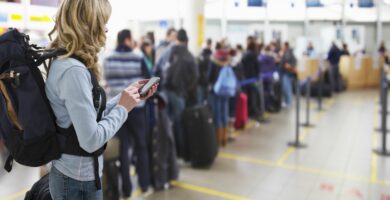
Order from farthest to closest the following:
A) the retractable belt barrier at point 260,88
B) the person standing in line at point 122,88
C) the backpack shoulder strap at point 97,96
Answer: the retractable belt barrier at point 260,88
the person standing in line at point 122,88
the backpack shoulder strap at point 97,96

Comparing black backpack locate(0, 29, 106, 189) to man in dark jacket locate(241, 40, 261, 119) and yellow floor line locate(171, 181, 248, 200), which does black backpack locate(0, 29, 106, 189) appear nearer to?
yellow floor line locate(171, 181, 248, 200)

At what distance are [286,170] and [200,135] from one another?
115cm

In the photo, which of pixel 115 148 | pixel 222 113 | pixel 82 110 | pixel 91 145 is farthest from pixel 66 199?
pixel 222 113

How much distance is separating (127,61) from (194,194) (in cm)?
153

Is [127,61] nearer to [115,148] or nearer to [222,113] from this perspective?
[115,148]

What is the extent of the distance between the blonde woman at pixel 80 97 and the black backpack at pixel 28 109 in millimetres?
35

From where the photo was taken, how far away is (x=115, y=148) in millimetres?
3467

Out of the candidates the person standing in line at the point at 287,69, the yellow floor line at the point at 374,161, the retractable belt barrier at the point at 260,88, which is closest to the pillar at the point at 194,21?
the retractable belt barrier at the point at 260,88

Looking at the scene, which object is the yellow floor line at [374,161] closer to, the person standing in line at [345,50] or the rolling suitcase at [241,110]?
the person standing in line at [345,50]

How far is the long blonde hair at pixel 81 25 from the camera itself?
4.87ft

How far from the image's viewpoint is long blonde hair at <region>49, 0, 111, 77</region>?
149cm

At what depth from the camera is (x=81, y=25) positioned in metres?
1.50

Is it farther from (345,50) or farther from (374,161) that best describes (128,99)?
(374,161)

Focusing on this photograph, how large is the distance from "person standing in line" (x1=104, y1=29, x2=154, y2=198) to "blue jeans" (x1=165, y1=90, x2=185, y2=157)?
106 cm
